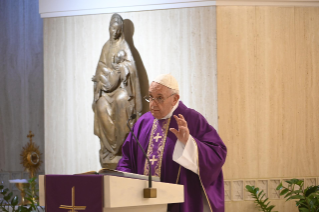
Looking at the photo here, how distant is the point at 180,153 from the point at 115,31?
3168mm

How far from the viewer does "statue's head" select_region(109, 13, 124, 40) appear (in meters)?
5.57

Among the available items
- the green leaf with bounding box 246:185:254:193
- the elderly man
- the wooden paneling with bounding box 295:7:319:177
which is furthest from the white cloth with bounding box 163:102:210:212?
the wooden paneling with bounding box 295:7:319:177

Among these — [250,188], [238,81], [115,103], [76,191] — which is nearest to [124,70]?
[115,103]

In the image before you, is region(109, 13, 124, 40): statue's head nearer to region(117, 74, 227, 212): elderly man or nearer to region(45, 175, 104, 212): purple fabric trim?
region(117, 74, 227, 212): elderly man

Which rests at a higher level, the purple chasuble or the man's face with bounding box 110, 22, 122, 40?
the man's face with bounding box 110, 22, 122, 40

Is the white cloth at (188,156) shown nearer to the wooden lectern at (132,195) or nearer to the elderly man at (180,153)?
the elderly man at (180,153)

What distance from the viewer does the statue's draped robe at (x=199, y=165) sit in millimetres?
2904

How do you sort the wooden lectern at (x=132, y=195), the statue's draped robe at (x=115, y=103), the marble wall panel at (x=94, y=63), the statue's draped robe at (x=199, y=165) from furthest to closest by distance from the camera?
1. the marble wall panel at (x=94, y=63)
2. the statue's draped robe at (x=115, y=103)
3. the statue's draped robe at (x=199, y=165)
4. the wooden lectern at (x=132, y=195)

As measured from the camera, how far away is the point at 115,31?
557 cm

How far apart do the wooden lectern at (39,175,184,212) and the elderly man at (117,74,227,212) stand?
0.44m

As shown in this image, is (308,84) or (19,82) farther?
(19,82)

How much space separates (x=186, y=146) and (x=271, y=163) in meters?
3.16

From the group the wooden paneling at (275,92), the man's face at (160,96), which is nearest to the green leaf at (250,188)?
the wooden paneling at (275,92)

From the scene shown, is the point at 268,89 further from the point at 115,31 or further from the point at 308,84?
the point at 115,31
